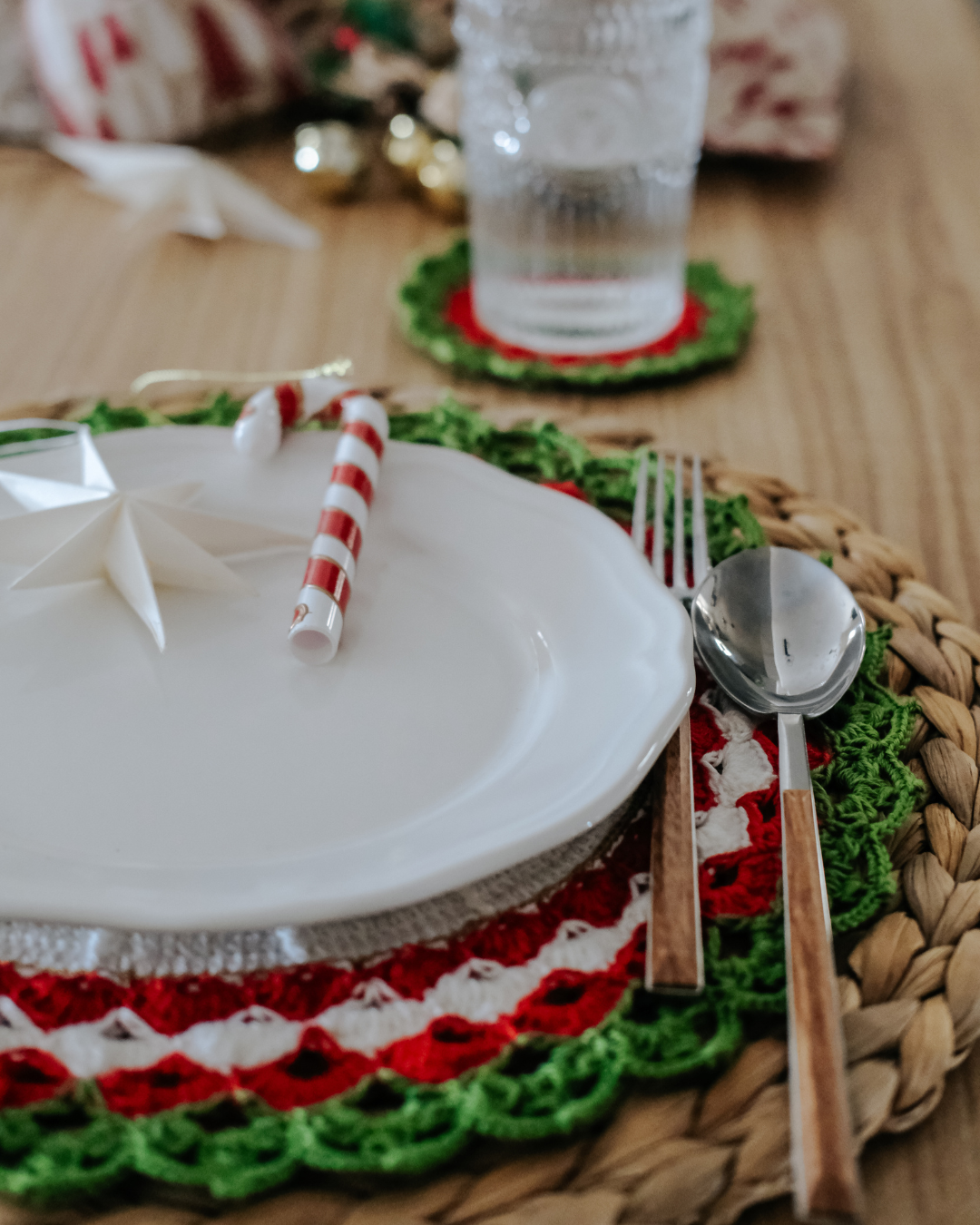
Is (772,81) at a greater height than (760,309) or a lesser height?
greater

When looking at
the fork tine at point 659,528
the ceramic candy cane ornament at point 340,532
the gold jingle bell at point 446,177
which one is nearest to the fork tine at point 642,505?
the fork tine at point 659,528

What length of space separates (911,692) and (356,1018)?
0.30m

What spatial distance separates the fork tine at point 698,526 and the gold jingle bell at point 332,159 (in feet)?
2.02

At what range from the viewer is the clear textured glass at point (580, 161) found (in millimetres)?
732

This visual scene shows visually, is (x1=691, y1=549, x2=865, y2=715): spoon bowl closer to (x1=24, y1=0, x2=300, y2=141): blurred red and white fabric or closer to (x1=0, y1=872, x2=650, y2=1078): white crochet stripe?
(x1=0, y1=872, x2=650, y2=1078): white crochet stripe

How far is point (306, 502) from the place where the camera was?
594mm

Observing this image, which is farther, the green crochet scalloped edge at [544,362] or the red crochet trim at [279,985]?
the green crochet scalloped edge at [544,362]

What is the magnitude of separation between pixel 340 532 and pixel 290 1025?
241mm

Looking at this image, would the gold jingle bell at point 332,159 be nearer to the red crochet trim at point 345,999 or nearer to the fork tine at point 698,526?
the fork tine at point 698,526

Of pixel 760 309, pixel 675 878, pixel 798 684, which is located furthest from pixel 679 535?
pixel 760 309

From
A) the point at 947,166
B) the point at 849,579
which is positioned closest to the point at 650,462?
the point at 849,579

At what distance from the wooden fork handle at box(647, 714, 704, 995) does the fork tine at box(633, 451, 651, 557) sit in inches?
5.6

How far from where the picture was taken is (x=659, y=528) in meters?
0.57

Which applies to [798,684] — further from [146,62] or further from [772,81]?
[146,62]
